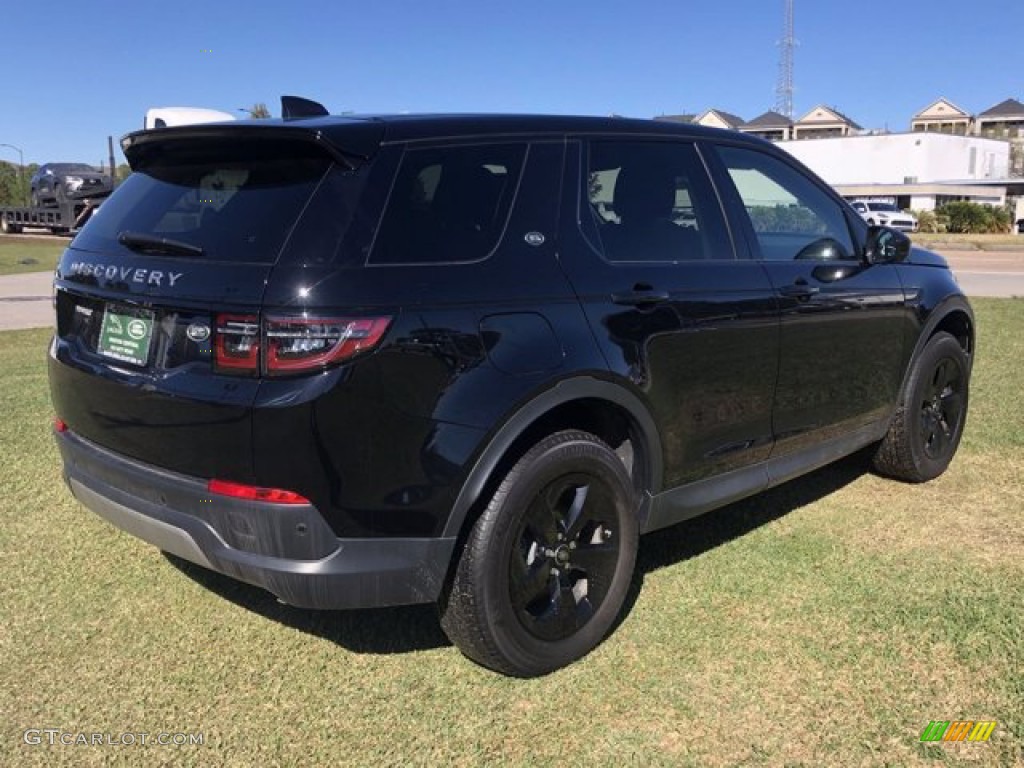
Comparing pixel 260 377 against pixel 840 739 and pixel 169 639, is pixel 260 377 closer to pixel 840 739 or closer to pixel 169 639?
pixel 169 639

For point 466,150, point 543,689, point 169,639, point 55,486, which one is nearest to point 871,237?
point 466,150

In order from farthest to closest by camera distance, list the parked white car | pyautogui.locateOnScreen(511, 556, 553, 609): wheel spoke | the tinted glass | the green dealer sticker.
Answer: the parked white car → the tinted glass → pyautogui.locateOnScreen(511, 556, 553, 609): wheel spoke → the green dealer sticker

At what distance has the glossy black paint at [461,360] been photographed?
247cm

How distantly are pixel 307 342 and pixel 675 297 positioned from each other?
1434mm

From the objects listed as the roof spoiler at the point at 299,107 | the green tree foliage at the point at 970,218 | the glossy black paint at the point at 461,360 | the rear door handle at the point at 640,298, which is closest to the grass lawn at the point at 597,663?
the glossy black paint at the point at 461,360

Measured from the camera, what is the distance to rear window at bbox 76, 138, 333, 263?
2.60m

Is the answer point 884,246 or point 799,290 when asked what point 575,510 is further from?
point 884,246

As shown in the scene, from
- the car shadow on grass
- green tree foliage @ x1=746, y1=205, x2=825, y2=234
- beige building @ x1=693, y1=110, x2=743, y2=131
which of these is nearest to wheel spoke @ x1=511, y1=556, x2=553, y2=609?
the car shadow on grass

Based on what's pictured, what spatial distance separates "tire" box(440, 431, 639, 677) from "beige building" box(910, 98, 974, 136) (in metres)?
123

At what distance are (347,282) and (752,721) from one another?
180 centimetres

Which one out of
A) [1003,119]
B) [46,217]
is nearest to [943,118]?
[1003,119]

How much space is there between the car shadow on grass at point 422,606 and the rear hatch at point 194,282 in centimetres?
95

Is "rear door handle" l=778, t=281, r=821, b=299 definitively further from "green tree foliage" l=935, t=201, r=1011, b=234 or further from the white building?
the white building

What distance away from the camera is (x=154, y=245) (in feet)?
9.12
